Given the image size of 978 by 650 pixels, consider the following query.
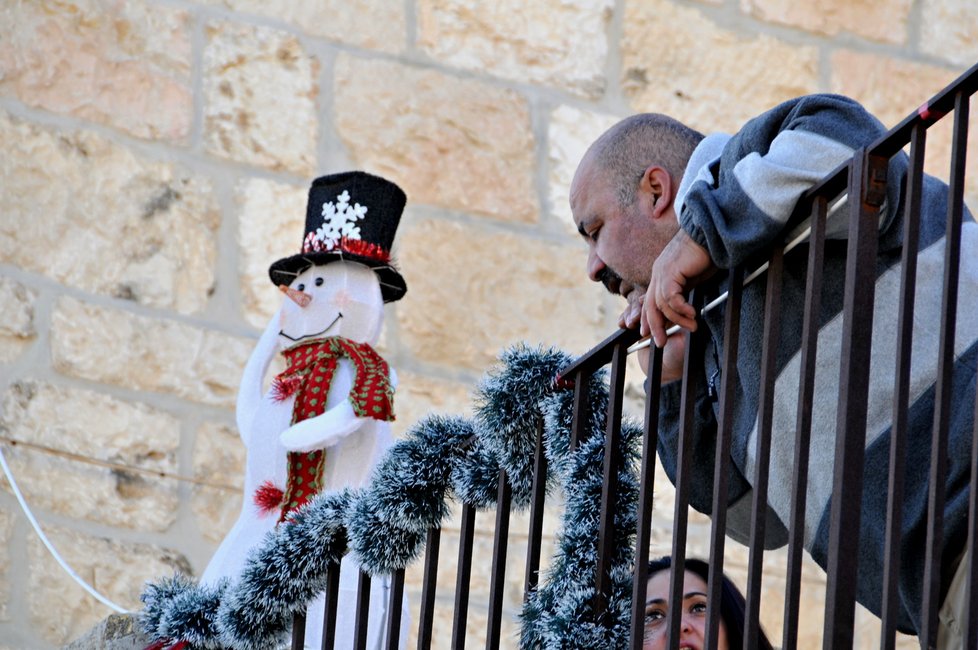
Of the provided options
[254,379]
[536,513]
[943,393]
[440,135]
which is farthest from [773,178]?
[440,135]

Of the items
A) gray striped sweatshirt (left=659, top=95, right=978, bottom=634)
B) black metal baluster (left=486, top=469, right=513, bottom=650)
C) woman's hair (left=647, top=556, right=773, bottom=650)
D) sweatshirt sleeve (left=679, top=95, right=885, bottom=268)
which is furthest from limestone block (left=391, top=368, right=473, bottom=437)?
sweatshirt sleeve (left=679, top=95, right=885, bottom=268)

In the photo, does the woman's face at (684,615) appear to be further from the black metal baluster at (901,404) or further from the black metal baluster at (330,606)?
the black metal baluster at (901,404)

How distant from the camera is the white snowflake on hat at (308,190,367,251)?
390 centimetres

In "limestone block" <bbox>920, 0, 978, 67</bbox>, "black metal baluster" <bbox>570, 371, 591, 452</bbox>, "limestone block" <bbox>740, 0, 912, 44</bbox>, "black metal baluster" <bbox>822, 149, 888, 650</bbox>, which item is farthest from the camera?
"limestone block" <bbox>920, 0, 978, 67</bbox>

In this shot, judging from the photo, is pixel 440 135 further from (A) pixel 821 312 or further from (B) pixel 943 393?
(B) pixel 943 393

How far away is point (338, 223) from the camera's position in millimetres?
3906

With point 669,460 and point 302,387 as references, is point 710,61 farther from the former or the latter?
point 669,460

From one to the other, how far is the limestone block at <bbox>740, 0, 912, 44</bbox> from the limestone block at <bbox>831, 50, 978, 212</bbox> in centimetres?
9

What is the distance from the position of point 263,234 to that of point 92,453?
93 cm

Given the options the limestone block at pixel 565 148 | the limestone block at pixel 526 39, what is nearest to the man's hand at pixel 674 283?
the limestone block at pixel 565 148

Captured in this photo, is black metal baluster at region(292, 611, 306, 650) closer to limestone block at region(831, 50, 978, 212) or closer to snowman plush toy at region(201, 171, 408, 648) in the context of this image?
snowman plush toy at region(201, 171, 408, 648)

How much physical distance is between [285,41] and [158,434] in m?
1.43

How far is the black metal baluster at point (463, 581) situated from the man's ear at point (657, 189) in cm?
64

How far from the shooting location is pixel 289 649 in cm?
331
